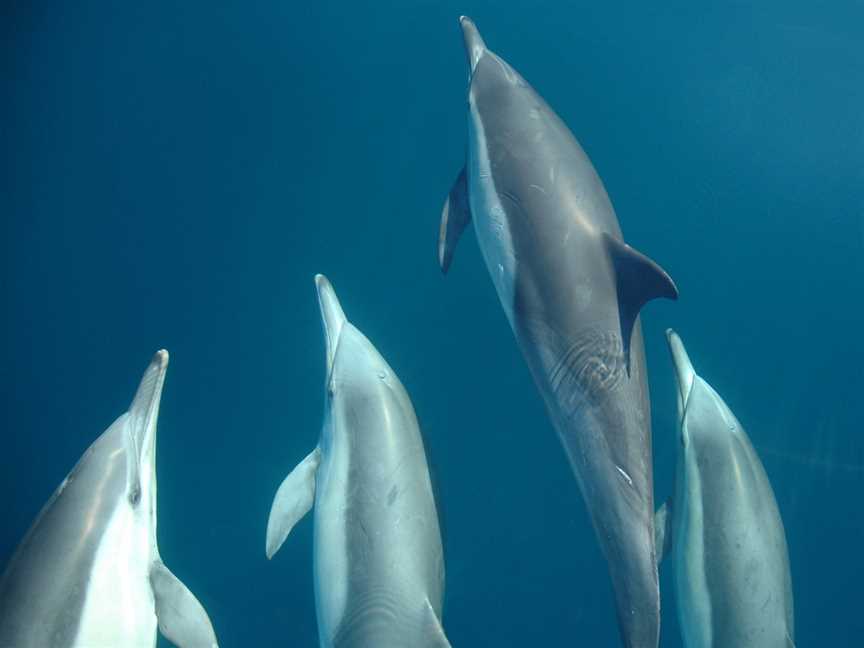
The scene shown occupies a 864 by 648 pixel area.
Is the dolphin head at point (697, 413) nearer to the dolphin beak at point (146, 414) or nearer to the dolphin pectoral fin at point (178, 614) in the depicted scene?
the dolphin pectoral fin at point (178, 614)

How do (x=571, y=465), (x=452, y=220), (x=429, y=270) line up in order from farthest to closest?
(x=429, y=270) → (x=452, y=220) → (x=571, y=465)

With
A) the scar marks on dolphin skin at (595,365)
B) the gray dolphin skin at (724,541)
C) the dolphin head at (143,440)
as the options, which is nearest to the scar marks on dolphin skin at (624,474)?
the scar marks on dolphin skin at (595,365)

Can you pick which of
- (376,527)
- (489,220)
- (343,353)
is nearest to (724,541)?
(376,527)

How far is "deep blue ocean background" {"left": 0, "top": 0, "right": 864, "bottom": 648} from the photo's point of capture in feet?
15.8

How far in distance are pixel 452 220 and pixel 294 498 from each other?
1.61 metres

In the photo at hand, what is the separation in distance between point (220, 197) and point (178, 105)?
2.65 feet

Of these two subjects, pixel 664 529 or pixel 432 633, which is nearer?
pixel 432 633

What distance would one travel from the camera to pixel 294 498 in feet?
11.4

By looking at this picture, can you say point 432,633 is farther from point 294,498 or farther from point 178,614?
point 178,614

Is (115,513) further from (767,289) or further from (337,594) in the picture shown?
(767,289)

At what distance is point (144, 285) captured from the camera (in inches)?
201

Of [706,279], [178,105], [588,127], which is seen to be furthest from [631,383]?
[178,105]

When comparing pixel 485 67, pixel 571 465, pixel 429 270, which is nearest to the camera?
pixel 571 465

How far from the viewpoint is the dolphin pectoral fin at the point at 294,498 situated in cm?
346
